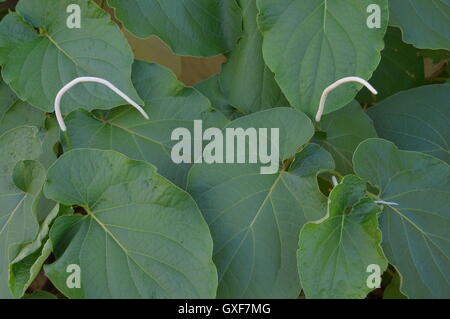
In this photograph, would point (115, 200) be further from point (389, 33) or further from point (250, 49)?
point (389, 33)

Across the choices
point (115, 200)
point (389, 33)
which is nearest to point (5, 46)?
point (115, 200)

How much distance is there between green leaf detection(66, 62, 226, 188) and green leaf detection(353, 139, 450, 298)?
0.70 ft

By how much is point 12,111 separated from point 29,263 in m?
0.28

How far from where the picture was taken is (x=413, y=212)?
2.14ft

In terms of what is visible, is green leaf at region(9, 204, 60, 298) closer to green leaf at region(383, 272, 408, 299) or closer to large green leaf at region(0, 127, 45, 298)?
large green leaf at region(0, 127, 45, 298)

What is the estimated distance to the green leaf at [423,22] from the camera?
76 cm

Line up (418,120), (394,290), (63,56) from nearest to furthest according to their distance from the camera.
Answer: (63,56) < (418,120) < (394,290)

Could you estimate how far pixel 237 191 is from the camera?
2.08 ft

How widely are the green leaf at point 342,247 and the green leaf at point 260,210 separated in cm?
4

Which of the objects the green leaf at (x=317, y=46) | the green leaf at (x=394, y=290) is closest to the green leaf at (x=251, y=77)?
the green leaf at (x=317, y=46)

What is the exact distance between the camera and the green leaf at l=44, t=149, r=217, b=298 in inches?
22.8

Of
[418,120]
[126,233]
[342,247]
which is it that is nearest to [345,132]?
[418,120]

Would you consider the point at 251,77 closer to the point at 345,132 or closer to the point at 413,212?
the point at 345,132

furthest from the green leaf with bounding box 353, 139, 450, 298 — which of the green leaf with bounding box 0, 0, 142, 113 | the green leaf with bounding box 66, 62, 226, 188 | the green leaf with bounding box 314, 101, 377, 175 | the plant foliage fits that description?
the green leaf with bounding box 0, 0, 142, 113
